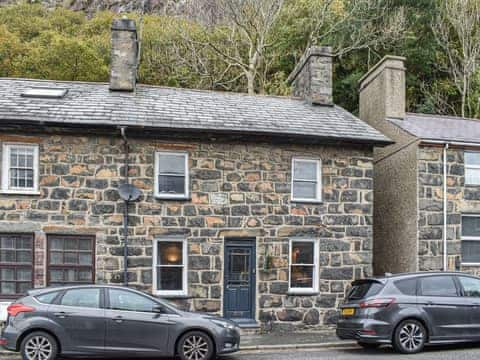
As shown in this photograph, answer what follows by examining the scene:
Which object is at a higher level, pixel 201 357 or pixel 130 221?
pixel 130 221

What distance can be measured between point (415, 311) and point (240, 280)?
5.33 meters

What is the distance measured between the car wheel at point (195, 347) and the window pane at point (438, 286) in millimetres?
4735


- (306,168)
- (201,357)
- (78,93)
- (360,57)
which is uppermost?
(360,57)

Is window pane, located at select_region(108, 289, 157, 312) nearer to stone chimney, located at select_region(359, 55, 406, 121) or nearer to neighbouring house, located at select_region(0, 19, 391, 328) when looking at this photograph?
neighbouring house, located at select_region(0, 19, 391, 328)

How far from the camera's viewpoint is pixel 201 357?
11.4 m

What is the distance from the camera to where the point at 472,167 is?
1778 cm

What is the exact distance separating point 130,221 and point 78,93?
445 centimetres

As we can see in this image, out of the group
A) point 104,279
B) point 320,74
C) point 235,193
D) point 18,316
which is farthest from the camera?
point 320,74

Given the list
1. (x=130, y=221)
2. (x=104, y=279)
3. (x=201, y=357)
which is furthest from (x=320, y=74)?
(x=201, y=357)

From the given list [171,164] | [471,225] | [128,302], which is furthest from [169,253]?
[471,225]

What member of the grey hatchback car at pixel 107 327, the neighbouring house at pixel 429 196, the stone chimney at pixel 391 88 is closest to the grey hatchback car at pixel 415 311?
the grey hatchback car at pixel 107 327

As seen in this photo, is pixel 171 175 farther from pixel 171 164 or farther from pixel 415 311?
A: pixel 415 311

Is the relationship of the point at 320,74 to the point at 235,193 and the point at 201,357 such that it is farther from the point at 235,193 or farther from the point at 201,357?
the point at 201,357

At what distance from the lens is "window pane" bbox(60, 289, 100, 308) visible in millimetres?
11324
